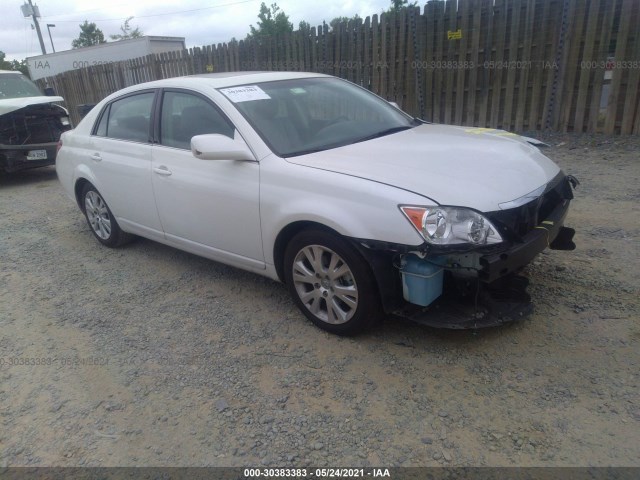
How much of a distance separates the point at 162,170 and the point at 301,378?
7.14ft

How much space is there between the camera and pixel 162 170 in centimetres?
405

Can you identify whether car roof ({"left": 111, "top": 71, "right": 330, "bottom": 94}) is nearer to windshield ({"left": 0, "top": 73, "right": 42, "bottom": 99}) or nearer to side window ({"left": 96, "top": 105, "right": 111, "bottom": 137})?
side window ({"left": 96, "top": 105, "right": 111, "bottom": 137})

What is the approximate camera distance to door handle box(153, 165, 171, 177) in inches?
158

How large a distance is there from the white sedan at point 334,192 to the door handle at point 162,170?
0.05 feet

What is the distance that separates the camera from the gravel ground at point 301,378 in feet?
7.73

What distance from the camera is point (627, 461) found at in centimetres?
213

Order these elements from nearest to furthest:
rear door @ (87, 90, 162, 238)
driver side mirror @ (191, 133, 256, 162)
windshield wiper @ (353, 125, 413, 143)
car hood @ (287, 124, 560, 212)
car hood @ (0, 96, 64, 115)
Result: car hood @ (287, 124, 560, 212) → driver side mirror @ (191, 133, 256, 162) → windshield wiper @ (353, 125, 413, 143) → rear door @ (87, 90, 162, 238) → car hood @ (0, 96, 64, 115)

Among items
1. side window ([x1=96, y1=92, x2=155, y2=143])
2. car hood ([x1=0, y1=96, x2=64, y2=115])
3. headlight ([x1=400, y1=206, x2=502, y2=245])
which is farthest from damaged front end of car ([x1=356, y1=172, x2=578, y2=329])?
car hood ([x1=0, y1=96, x2=64, y2=115])

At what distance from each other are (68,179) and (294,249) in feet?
11.4

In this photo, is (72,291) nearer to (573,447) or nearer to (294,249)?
(294,249)

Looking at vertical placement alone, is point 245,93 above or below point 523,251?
above

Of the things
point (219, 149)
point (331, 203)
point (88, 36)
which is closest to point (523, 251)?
point (331, 203)

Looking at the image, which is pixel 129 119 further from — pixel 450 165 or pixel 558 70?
pixel 558 70

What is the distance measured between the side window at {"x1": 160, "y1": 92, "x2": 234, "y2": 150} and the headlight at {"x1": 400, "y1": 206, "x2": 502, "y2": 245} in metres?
1.65
